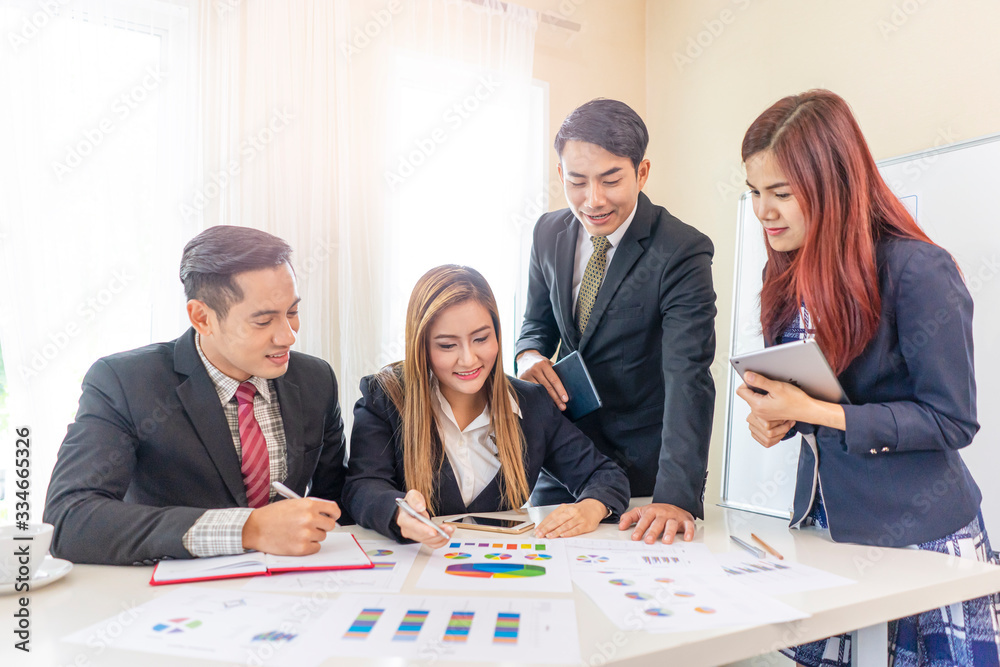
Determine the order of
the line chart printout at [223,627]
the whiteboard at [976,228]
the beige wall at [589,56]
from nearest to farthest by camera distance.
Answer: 1. the line chart printout at [223,627]
2. the whiteboard at [976,228]
3. the beige wall at [589,56]

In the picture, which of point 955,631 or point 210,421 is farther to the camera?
point 210,421

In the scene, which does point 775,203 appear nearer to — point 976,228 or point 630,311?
point 630,311

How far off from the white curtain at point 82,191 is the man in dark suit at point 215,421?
905 mm

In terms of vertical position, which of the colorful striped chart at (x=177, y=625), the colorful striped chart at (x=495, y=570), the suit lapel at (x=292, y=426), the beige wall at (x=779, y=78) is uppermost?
the beige wall at (x=779, y=78)

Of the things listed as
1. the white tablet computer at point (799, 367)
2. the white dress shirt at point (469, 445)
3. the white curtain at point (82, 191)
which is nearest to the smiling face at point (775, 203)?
the white tablet computer at point (799, 367)

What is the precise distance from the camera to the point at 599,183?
1734 mm

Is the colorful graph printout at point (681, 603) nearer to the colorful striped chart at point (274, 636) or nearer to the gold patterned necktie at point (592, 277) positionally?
the colorful striped chart at point (274, 636)

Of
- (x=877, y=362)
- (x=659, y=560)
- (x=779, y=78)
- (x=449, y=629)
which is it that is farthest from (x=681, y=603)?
(x=779, y=78)

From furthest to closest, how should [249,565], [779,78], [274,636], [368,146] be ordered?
[779,78] → [368,146] → [249,565] → [274,636]

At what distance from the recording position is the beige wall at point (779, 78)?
→ 232cm

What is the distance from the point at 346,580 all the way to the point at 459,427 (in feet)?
2.14

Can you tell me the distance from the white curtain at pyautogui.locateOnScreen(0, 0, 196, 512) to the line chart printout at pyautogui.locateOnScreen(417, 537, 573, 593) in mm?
1541

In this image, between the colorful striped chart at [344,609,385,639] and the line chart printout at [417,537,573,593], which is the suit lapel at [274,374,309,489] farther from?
the colorful striped chart at [344,609,385,639]

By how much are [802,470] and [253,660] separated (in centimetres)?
120
